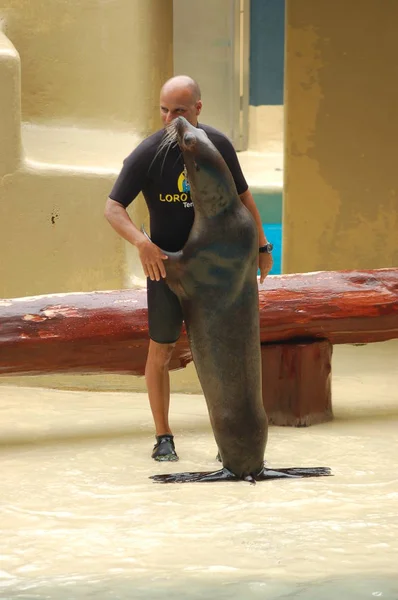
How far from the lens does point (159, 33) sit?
311 inches

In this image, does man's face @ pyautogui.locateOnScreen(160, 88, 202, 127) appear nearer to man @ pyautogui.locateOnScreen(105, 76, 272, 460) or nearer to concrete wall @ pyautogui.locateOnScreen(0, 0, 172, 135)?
man @ pyautogui.locateOnScreen(105, 76, 272, 460)

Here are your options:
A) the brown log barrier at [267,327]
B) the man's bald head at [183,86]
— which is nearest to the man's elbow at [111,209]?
the man's bald head at [183,86]

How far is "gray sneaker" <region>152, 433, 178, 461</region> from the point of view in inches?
200

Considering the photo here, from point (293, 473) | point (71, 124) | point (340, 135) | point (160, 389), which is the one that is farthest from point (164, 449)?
point (71, 124)

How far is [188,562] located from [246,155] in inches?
456

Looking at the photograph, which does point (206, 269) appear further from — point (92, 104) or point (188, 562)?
point (92, 104)

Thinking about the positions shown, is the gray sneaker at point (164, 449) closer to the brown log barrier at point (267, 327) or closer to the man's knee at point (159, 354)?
the man's knee at point (159, 354)

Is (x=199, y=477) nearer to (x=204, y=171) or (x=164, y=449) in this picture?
(x=164, y=449)

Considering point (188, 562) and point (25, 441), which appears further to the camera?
point (25, 441)

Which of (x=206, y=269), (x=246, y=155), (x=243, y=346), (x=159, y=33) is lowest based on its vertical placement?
(x=246, y=155)

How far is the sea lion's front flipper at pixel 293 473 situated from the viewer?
470 centimetres

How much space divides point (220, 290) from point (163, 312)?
1.51ft

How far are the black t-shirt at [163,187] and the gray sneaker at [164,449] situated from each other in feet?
3.01

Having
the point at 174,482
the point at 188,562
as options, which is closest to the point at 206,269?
the point at 174,482
